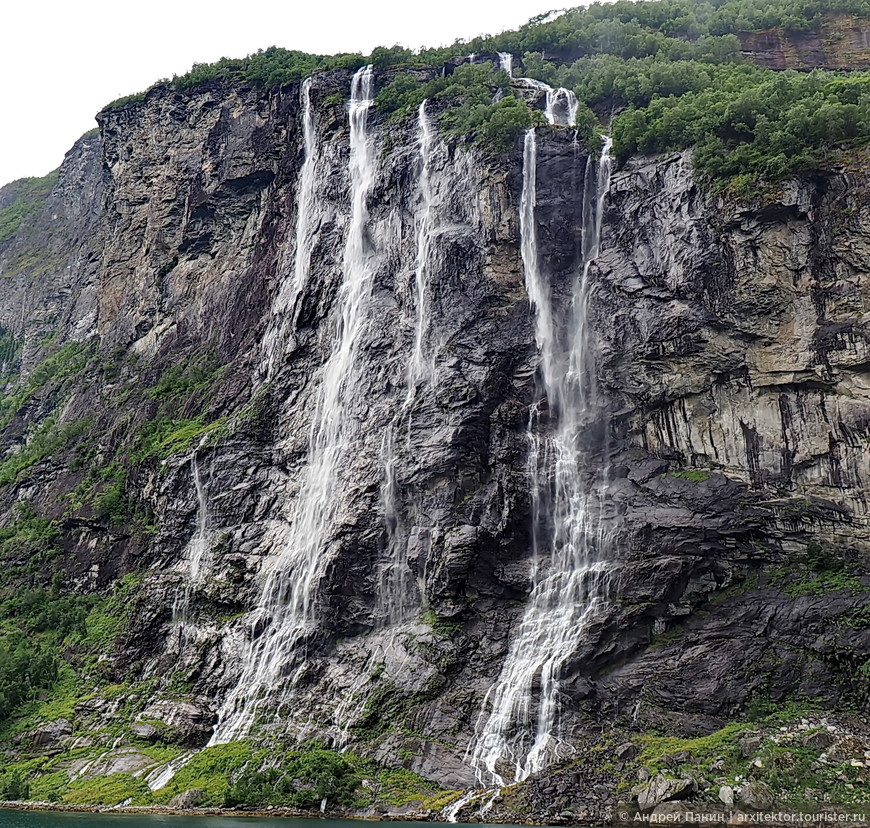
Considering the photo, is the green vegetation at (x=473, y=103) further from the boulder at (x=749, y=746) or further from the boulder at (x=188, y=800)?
the boulder at (x=188, y=800)

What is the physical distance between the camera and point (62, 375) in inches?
2517

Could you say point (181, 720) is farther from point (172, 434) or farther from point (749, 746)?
point (749, 746)

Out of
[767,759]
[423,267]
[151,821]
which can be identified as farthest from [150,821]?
[423,267]

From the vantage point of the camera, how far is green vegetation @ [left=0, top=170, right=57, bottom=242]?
3649 inches

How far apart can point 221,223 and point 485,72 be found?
19.4m

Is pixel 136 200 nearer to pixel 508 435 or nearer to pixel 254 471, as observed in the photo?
pixel 254 471

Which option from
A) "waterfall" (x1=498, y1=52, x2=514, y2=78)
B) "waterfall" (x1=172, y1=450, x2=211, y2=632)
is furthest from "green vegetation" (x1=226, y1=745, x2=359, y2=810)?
"waterfall" (x1=498, y1=52, x2=514, y2=78)

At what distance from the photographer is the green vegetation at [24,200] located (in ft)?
304

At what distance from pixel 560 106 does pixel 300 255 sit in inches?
642

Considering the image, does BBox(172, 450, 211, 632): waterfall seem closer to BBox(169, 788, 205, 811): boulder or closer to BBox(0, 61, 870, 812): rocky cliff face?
BBox(0, 61, 870, 812): rocky cliff face

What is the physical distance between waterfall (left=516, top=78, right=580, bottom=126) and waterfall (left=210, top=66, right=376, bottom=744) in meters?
9.81

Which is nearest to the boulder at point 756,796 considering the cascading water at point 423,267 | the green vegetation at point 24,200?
the cascading water at point 423,267

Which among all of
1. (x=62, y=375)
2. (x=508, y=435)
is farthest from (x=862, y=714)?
(x=62, y=375)

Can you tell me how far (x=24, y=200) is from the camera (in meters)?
101
